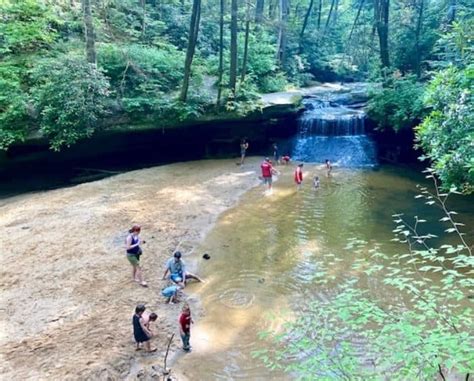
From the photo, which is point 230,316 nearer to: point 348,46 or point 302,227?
point 302,227

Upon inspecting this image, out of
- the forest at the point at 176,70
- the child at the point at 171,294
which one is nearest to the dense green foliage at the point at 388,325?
the child at the point at 171,294

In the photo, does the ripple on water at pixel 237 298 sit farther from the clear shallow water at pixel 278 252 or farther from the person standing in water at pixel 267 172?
the person standing in water at pixel 267 172

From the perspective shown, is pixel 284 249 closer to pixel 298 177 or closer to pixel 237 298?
pixel 237 298

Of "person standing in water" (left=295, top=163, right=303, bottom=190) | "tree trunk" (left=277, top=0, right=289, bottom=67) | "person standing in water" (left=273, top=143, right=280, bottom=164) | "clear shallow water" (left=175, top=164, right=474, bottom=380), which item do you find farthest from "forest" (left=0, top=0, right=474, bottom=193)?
"person standing in water" (left=295, top=163, right=303, bottom=190)

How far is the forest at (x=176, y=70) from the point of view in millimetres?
11602

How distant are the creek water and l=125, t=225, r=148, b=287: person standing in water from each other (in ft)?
4.46

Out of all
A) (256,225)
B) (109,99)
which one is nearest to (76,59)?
(109,99)

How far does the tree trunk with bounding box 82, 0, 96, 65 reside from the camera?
1736 cm

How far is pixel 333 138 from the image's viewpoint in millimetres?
25109

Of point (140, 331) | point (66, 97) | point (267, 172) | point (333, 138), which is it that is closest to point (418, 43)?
point (333, 138)

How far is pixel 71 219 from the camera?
13.8 metres

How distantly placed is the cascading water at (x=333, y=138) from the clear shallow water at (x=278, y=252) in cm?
388

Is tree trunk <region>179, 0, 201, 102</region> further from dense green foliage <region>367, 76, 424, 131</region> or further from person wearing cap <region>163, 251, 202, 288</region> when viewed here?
person wearing cap <region>163, 251, 202, 288</region>

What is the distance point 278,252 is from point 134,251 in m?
4.36
